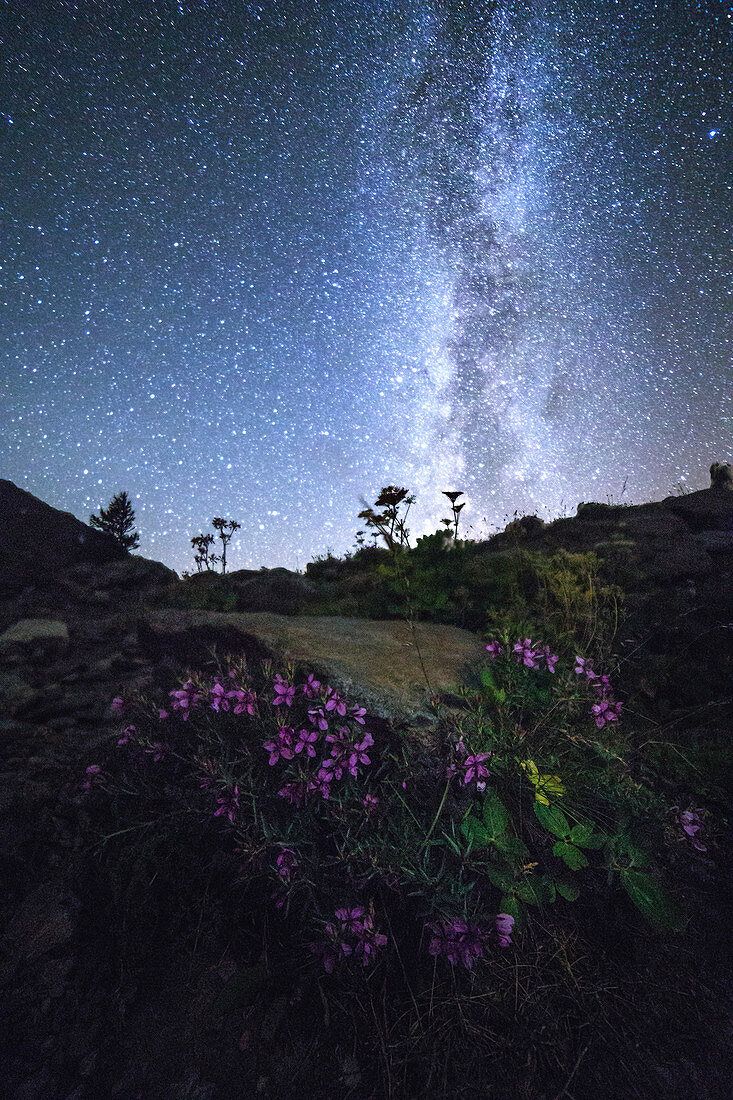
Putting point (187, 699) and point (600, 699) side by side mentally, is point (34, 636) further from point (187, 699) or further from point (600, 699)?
point (600, 699)

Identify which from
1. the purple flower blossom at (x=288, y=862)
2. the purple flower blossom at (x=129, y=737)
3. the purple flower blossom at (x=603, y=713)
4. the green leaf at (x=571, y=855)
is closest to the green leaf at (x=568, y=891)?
the green leaf at (x=571, y=855)

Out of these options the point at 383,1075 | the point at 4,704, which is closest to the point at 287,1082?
the point at 383,1075

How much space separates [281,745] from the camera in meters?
1.89

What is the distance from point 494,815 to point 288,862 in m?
0.80

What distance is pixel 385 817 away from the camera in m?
1.88

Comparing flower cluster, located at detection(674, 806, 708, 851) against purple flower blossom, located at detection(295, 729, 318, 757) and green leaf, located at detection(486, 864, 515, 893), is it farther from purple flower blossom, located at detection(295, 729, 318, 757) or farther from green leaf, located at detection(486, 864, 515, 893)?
purple flower blossom, located at detection(295, 729, 318, 757)

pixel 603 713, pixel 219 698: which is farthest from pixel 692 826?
pixel 219 698

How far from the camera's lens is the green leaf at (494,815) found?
179 centimetres

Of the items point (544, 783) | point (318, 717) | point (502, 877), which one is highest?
point (318, 717)

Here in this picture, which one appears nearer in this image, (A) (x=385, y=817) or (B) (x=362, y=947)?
(B) (x=362, y=947)

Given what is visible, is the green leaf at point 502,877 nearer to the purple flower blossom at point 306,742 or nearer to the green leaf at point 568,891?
the green leaf at point 568,891

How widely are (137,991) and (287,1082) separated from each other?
65cm

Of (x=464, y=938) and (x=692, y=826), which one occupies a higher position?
(x=692, y=826)

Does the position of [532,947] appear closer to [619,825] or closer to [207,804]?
[619,825]
